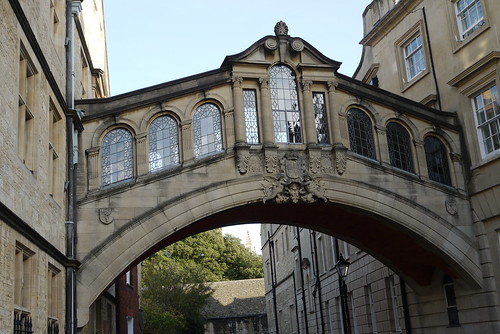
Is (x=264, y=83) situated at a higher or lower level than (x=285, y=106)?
higher

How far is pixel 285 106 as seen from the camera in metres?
17.9

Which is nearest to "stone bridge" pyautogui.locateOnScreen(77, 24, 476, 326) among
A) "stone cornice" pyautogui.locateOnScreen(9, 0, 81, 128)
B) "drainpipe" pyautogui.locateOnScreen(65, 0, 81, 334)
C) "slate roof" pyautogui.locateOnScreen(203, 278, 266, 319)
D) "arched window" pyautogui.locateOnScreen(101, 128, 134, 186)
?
"arched window" pyautogui.locateOnScreen(101, 128, 134, 186)

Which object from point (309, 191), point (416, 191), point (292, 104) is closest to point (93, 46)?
point (292, 104)

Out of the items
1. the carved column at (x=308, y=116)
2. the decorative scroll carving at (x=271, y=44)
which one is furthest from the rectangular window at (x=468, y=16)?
the decorative scroll carving at (x=271, y=44)

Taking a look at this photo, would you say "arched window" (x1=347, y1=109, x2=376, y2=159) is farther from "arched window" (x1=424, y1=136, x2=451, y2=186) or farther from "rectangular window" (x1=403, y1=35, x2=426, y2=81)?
"rectangular window" (x1=403, y1=35, x2=426, y2=81)

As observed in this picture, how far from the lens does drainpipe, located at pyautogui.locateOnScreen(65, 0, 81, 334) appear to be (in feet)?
46.1

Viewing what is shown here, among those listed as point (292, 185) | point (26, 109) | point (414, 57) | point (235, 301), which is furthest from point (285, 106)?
point (235, 301)

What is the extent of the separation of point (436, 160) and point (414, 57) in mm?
5446

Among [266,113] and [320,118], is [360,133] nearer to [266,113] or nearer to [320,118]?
[320,118]

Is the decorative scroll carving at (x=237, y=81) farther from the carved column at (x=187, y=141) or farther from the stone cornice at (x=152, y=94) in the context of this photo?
the carved column at (x=187, y=141)

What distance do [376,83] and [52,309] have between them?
1714cm

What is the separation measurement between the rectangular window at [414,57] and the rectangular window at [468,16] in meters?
2.34

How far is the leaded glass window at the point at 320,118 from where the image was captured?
17922 mm

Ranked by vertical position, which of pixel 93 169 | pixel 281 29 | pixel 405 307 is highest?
pixel 281 29
